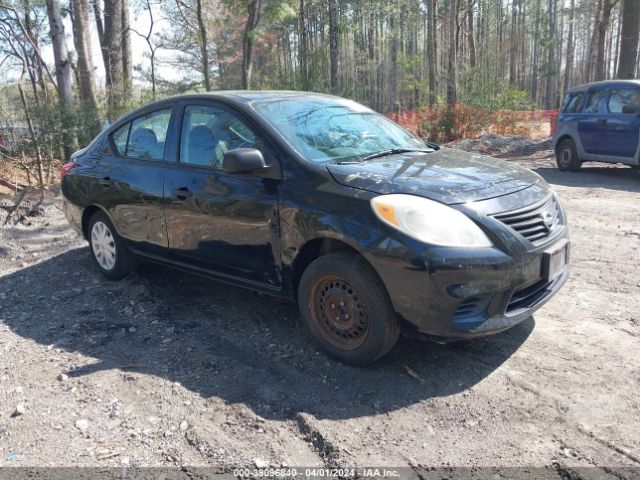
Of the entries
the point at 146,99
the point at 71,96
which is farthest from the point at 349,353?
the point at 146,99

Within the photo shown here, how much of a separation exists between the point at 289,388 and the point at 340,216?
109 centimetres

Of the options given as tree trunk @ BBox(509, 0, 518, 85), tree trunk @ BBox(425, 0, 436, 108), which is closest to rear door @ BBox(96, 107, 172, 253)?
tree trunk @ BBox(425, 0, 436, 108)

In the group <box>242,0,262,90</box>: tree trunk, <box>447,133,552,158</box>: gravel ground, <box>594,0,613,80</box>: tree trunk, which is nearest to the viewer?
<box>447,133,552,158</box>: gravel ground

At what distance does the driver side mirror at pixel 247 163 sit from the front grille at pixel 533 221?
1491 millimetres

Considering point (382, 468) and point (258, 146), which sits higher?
point (258, 146)

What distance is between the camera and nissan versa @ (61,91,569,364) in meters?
3.19

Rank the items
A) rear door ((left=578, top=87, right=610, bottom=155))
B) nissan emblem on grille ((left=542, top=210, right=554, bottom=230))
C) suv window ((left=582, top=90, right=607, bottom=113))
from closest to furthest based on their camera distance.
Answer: nissan emblem on grille ((left=542, top=210, right=554, bottom=230)) < rear door ((left=578, top=87, right=610, bottom=155)) < suv window ((left=582, top=90, right=607, bottom=113))

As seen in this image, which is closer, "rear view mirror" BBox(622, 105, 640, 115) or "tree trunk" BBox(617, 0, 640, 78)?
"rear view mirror" BBox(622, 105, 640, 115)

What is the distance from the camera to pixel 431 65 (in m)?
23.5

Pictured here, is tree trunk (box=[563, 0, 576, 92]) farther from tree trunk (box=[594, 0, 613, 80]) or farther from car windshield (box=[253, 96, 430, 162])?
car windshield (box=[253, 96, 430, 162])

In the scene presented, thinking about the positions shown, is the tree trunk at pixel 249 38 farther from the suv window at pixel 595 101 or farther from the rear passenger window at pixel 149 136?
the rear passenger window at pixel 149 136

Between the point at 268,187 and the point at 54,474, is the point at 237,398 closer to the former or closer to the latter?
the point at 54,474

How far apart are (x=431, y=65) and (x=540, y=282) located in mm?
21694

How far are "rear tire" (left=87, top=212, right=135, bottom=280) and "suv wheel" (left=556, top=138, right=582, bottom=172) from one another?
948cm
